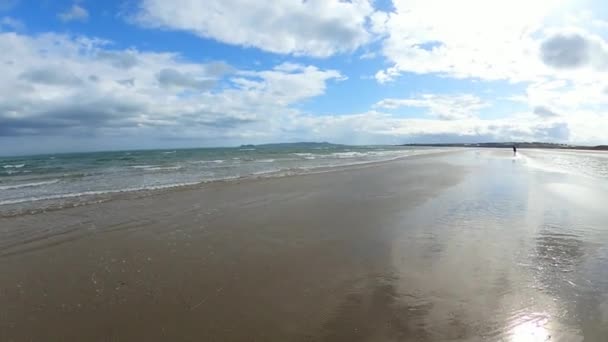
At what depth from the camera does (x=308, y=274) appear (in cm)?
557

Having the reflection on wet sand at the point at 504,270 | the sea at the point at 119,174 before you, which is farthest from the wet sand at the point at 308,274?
the sea at the point at 119,174

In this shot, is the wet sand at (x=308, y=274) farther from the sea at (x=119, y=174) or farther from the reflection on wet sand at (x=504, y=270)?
the sea at (x=119, y=174)

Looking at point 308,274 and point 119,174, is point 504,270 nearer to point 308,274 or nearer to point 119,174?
point 308,274

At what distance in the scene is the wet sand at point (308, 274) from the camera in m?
3.98

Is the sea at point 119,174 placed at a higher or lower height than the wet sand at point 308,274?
higher

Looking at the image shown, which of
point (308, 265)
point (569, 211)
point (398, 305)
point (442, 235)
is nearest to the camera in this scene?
point (398, 305)

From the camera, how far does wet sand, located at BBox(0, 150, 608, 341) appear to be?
398 centimetres

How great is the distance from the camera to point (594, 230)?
796 cm

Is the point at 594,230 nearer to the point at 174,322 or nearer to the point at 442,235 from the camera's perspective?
the point at 442,235

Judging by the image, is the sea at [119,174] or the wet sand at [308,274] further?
the sea at [119,174]

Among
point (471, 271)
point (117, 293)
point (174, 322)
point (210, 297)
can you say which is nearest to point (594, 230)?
point (471, 271)

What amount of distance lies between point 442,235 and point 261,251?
433cm

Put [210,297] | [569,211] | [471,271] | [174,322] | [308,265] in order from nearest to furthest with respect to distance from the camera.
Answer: [174,322], [210,297], [471,271], [308,265], [569,211]

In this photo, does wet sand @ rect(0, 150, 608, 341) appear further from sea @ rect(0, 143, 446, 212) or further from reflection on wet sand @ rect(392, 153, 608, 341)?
sea @ rect(0, 143, 446, 212)
